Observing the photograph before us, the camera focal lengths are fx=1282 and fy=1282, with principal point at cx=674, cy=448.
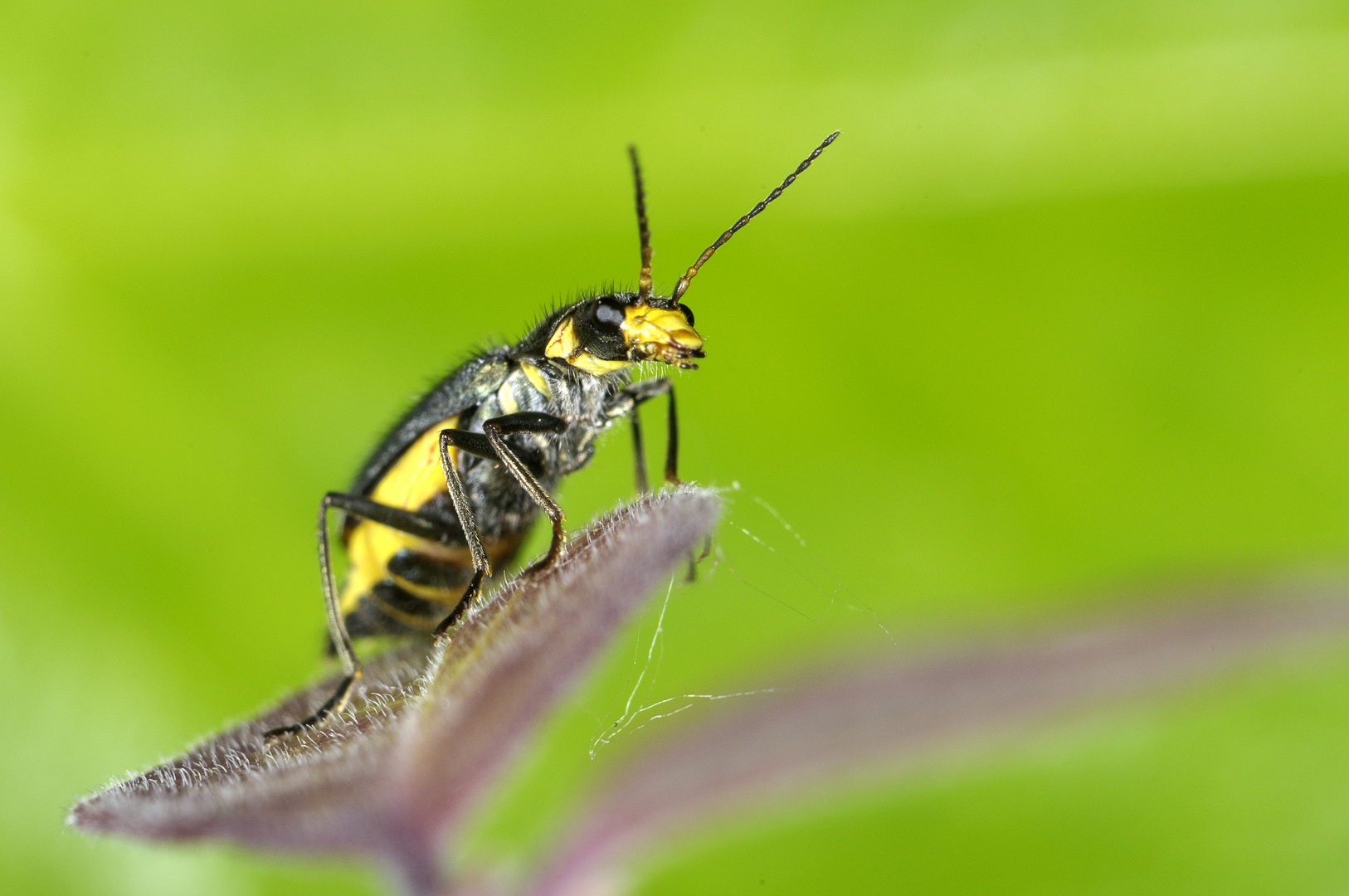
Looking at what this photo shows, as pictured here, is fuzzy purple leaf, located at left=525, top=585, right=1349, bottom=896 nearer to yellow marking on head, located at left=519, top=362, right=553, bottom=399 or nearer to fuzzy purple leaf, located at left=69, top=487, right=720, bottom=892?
fuzzy purple leaf, located at left=69, top=487, right=720, bottom=892

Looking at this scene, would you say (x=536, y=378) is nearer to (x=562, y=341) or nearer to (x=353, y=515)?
(x=562, y=341)

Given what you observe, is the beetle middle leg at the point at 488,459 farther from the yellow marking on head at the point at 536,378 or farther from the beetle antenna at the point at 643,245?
the beetle antenna at the point at 643,245

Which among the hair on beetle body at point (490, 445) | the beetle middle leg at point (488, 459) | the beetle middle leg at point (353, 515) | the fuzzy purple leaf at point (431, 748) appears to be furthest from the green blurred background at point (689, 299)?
the fuzzy purple leaf at point (431, 748)

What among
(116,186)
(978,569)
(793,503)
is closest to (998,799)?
(978,569)

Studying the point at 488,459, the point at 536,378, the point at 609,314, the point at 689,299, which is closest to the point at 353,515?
the point at 488,459

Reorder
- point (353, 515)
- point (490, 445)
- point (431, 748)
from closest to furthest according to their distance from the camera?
point (431, 748) < point (490, 445) < point (353, 515)

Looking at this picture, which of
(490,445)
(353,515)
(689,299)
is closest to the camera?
(490,445)

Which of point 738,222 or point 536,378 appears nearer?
point 738,222
